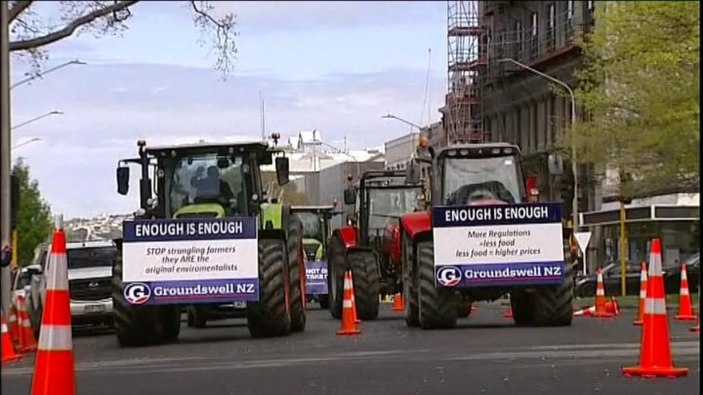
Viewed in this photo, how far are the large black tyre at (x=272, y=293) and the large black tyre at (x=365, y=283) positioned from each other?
18.1 ft

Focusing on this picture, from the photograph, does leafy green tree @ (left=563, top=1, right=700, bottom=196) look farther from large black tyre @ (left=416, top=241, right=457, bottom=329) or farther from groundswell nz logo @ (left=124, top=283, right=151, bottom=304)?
groundswell nz logo @ (left=124, top=283, right=151, bottom=304)

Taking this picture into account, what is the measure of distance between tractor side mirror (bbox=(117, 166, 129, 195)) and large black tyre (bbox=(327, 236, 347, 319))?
6.62 m

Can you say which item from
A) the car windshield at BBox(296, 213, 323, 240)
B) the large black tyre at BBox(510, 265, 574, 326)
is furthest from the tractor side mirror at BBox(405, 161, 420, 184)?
the car windshield at BBox(296, 213, 323, 240)

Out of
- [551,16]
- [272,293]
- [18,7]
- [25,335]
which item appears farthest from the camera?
[551,16]

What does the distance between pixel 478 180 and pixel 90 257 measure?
807 centimetres

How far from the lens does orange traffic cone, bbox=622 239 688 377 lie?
1137 cm

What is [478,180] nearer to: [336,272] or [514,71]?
[336,272]

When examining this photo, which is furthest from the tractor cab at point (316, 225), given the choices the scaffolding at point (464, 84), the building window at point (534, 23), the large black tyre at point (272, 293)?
the building window at point (534, 23)

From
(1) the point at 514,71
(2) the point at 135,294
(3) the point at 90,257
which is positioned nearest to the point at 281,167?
(2) the point at 135,294

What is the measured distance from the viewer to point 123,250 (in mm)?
17922

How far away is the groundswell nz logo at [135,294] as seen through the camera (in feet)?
58.0

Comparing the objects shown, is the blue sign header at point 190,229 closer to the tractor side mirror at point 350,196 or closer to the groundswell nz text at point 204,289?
the groundswell nz text at point 204,289

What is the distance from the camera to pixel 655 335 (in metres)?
11.4

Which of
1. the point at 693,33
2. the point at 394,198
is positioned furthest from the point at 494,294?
the point at 693,33
